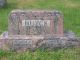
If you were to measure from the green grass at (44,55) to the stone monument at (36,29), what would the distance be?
29 cm

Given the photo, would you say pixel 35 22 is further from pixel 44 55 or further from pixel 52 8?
pixel 52 8

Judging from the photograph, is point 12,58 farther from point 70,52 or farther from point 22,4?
point 22,4

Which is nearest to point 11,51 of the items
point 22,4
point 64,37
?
point 64,37

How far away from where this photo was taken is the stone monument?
29.0ft

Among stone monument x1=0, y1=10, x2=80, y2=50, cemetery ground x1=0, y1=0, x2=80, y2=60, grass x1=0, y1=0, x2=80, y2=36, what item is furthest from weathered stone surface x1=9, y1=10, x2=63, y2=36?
grass x1=0, y1=0, x2=80, y2=36

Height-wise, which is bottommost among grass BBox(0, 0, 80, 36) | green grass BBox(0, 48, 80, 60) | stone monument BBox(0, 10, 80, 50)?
grass BBox(0, 0, 80, 36)

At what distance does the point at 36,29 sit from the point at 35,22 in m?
0.18

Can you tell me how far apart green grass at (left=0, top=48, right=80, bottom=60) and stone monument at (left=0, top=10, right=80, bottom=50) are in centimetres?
29

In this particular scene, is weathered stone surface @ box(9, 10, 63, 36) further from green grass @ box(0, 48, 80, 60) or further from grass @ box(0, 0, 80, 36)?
grass @ box(0, 0, 80, 36)

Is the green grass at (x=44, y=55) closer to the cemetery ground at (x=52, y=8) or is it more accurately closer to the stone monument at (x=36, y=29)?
the cemetery ground at (x=52, y=8)

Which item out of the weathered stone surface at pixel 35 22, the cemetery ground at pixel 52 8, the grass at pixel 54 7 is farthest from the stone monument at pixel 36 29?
the grass at pixel 54 7

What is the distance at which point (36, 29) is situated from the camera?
9.09m

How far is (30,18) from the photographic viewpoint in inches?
355

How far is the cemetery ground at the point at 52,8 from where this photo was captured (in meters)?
8.23
